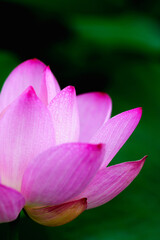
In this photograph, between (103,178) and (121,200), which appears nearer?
(103,178)

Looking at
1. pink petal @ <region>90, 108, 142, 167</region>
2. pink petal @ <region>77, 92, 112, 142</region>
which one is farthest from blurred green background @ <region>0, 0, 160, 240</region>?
pink petal @ <region>90, 108, 142, 167</region>

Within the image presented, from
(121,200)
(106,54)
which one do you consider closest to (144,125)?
(121,200)

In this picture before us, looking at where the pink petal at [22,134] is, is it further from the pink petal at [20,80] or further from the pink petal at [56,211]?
the pink petal at [20,80]

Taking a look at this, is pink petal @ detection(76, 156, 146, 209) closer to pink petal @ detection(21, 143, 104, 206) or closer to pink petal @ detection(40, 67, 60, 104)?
pink petal @ detection(21, 143, 104, 206)

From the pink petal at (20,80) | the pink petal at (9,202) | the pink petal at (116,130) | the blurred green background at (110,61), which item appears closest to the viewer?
the pink petal at (9,202)

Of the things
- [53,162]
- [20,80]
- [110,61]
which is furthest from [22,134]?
[110,61]

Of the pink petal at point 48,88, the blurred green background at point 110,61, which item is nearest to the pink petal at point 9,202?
the pink petal at point 48,88

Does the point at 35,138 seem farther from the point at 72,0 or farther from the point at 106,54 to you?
the point at 72,0
